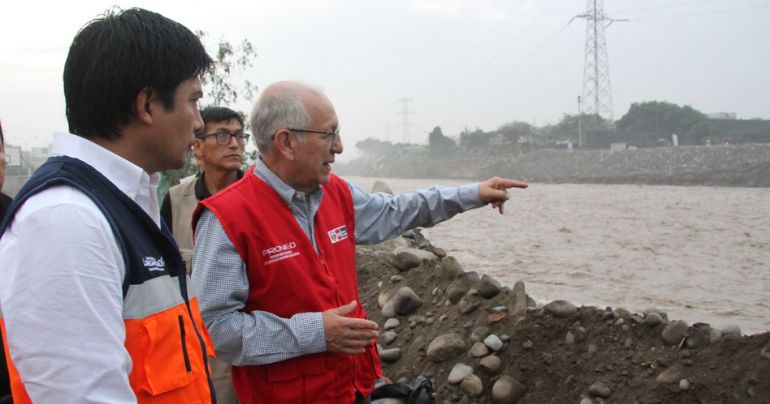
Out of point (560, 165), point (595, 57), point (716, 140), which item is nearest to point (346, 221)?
point (560, 165)

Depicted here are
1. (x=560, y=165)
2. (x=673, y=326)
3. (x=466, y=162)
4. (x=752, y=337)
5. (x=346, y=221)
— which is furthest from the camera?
(x=466, y=162)

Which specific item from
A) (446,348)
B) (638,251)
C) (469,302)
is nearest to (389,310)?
(469,302)

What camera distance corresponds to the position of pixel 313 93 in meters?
2.61

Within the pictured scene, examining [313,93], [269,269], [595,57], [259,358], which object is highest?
[595,57]

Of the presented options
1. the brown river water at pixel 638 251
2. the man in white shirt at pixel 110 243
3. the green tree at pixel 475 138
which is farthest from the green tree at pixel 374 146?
the man in white shirt at pixel 110 243

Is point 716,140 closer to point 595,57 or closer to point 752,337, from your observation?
point 595,57

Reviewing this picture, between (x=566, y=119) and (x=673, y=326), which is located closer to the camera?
(x=673, y=326)

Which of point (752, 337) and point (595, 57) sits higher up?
point (595, 57)

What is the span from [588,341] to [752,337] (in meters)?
1.02

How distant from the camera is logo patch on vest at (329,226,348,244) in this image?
2.69 m

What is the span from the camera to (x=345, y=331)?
234 cm

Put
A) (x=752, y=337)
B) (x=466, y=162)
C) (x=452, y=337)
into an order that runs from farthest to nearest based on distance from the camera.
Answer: (x=466, y=162), (x=452, y=337), (x=752, y=337)

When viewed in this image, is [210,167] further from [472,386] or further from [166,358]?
[166,358]

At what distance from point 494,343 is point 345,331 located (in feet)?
9.30
